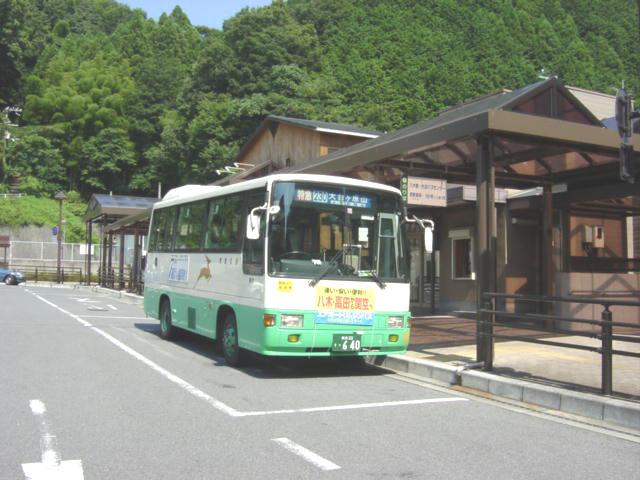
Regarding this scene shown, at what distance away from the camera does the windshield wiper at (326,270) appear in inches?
371

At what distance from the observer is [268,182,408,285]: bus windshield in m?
9.47

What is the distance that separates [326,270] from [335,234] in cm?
60

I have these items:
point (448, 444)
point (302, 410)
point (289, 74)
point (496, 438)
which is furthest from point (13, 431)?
point (289, 74)

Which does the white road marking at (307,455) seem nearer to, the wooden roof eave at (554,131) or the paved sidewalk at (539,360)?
the paved sidewalk at (539,360)

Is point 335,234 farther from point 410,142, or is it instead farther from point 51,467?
point 51,467

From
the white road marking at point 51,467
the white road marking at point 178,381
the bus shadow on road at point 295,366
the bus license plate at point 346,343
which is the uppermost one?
the bus license plate at point 346,343

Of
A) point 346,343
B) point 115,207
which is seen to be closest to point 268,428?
point 346,343

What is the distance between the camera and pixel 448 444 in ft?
20.1

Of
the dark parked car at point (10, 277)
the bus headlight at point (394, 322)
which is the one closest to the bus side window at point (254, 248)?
the bus headlight at point (394, 322)

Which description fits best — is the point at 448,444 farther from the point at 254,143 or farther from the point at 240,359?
the point at 254,143

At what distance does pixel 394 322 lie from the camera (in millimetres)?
10023

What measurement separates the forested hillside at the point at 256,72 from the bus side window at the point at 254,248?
138 feet

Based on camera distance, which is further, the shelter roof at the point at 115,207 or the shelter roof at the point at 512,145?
the shelter roof at the point at 115,207

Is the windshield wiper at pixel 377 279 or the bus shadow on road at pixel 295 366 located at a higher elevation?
the windshield wiper at pixel 377 279
